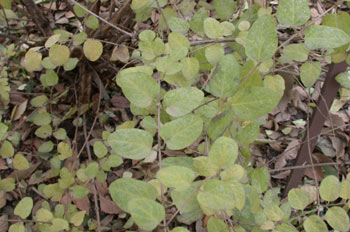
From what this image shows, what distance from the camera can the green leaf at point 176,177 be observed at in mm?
471

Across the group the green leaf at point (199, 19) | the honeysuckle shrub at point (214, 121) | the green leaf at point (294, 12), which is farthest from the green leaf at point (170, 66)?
the green leaf at point (199, 19)

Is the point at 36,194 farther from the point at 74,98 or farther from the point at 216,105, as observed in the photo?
the point at 216,105

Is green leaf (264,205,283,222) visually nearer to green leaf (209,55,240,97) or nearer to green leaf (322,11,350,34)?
green leaf (209,55,240,97)

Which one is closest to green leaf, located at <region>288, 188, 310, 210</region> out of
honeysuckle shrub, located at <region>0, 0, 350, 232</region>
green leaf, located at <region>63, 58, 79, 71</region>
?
honeysuckle shrub, located at <region>0, 0, 350, 232</region>

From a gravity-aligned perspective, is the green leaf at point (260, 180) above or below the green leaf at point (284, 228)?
below

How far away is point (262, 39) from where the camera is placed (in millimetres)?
578

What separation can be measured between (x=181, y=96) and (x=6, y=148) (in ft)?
2.60

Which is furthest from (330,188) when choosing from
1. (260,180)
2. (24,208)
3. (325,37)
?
(24,208)

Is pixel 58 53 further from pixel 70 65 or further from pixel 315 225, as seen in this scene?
pixel 315 225

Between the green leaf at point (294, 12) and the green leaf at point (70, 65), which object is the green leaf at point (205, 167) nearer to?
the green leaf at point (294, 12)

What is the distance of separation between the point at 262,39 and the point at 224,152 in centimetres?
21

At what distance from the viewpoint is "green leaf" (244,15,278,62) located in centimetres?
56

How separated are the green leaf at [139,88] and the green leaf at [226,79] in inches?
4.0

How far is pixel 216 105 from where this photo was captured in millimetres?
623
